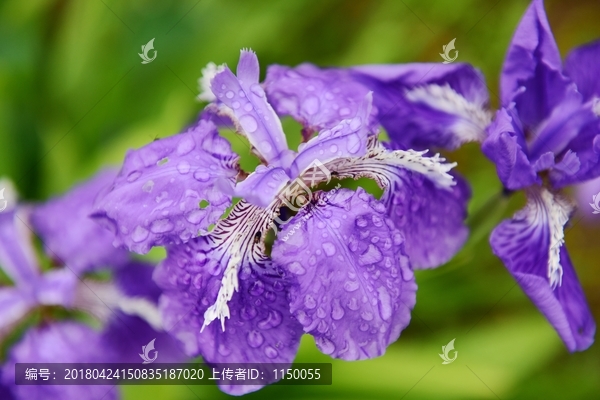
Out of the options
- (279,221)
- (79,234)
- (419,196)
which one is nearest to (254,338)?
(279,221)

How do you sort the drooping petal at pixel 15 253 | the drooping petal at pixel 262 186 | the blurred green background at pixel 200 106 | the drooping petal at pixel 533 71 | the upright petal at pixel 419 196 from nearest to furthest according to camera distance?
1. the drooping petal at pixel 262 186
2. the upright petal at pixel 419 196
3. the drooping petal at pixel 533 71
4. the drooping petal at pixel 15 253
5. the blurred green background at pixel 200 106

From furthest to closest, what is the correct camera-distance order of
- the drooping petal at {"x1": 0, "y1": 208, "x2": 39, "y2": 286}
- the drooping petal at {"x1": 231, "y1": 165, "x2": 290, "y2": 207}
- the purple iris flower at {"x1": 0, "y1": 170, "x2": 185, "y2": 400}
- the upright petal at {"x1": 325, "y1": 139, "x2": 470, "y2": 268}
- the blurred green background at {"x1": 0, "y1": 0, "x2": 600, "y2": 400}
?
1. the blurred green background at {"x1": 0, "y1": 0, "x2": 600, "y2": 400}
2. the drooping petal at {"x1": 0, "y1": 208, "x2": 39, "y2": 286}
3. the purple iris flower at {"x1": 0, "y1": 170, "x2": 185, "y2": 400}
4. the upright petal at {"x1": 325, "y1": 139, "x2": 470, "y2": 268}
5. the drooping petal at {"x1": 231, "y1": 165, "x2": 290, "y2": 207}

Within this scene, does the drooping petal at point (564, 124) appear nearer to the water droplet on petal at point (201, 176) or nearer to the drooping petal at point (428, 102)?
the drooping petal at point (428, 102)

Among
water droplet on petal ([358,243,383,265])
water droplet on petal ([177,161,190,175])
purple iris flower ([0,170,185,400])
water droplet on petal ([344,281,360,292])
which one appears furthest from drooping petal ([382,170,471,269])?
purple iris flower ([0,170,185,400])

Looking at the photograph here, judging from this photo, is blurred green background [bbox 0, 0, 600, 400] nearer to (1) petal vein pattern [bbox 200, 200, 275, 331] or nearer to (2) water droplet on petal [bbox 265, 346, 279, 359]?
(2) water droplet on petal [bbox 265, 346, 279, 359]

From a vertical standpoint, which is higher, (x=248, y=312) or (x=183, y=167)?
(x=183, y=167)

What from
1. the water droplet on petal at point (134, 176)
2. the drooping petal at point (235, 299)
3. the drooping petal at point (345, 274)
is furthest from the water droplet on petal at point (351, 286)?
the water droplet on petal at point (134, 176)

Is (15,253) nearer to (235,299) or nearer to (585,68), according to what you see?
(235,299)
